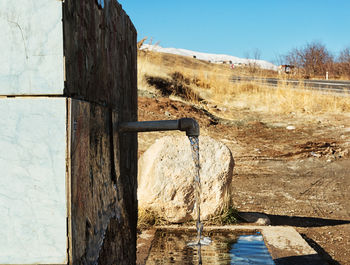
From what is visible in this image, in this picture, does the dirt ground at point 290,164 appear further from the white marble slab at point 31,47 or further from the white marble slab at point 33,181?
the white marble slab at point 31,47

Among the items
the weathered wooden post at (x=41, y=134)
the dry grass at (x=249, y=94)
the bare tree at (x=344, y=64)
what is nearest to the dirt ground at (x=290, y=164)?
the dry grass at (x=249, y=94)

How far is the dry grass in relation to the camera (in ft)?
36.2

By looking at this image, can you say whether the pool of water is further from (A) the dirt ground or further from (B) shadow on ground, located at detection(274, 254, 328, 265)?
(A) the dirt ground

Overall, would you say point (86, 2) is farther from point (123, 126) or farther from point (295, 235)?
point (295, 235)

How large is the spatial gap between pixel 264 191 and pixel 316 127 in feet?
13.1

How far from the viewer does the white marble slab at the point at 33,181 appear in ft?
3.03

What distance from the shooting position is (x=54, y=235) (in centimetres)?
94

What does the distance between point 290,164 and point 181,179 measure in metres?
3.94

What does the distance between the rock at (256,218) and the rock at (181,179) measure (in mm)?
368

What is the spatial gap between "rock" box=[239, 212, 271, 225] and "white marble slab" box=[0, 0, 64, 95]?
12.8 ft

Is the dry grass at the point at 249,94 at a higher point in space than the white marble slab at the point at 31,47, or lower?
higher

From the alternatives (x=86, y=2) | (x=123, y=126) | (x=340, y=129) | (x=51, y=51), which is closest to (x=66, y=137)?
(x=51, y=51)

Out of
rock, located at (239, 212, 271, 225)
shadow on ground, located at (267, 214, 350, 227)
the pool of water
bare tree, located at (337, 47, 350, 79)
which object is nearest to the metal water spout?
the pool of water

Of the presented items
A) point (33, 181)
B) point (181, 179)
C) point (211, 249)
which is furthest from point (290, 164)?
point (33, 181)
